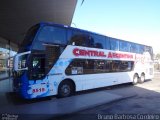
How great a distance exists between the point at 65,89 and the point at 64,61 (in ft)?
4.65

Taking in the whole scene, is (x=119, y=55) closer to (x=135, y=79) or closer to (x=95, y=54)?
(x=95, y=54)

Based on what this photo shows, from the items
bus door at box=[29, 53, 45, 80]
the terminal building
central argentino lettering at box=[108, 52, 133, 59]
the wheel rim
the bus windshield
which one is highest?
the terminal building

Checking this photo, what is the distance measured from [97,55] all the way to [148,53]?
25.0 feet

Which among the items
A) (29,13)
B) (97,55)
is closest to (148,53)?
(97,55)

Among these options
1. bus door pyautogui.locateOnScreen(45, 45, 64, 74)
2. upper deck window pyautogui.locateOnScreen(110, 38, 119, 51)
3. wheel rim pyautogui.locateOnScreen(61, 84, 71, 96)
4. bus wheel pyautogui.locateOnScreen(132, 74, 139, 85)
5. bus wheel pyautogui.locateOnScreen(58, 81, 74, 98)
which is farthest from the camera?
bus wheel pyautogui.locateOnScreen(132, 74, 139, 85)

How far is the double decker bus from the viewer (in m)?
8.75

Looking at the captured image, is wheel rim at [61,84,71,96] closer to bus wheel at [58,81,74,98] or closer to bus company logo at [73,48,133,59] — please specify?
bus wheel at [58,81,74,98]

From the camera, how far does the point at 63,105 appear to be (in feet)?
26.8

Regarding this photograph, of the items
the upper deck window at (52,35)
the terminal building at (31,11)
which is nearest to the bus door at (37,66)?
the upper deck window at (52,35)

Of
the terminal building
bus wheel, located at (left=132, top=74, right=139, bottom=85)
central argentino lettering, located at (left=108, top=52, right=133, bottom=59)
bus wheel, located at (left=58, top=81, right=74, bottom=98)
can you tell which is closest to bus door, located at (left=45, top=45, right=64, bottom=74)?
bus wheel, located at (left=58, top=81, right=74, bottom=98)

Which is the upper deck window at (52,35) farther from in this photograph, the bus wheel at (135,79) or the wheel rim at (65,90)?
the bus wheel at (135,79)

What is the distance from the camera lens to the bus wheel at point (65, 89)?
9930mm

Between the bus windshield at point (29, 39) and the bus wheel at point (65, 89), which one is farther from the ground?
the bus windshield at point (29, 39)

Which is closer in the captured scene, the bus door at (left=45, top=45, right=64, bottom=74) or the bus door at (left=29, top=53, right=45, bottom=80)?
the bus door at (left=29, top=53, right=45, bottom=80)
